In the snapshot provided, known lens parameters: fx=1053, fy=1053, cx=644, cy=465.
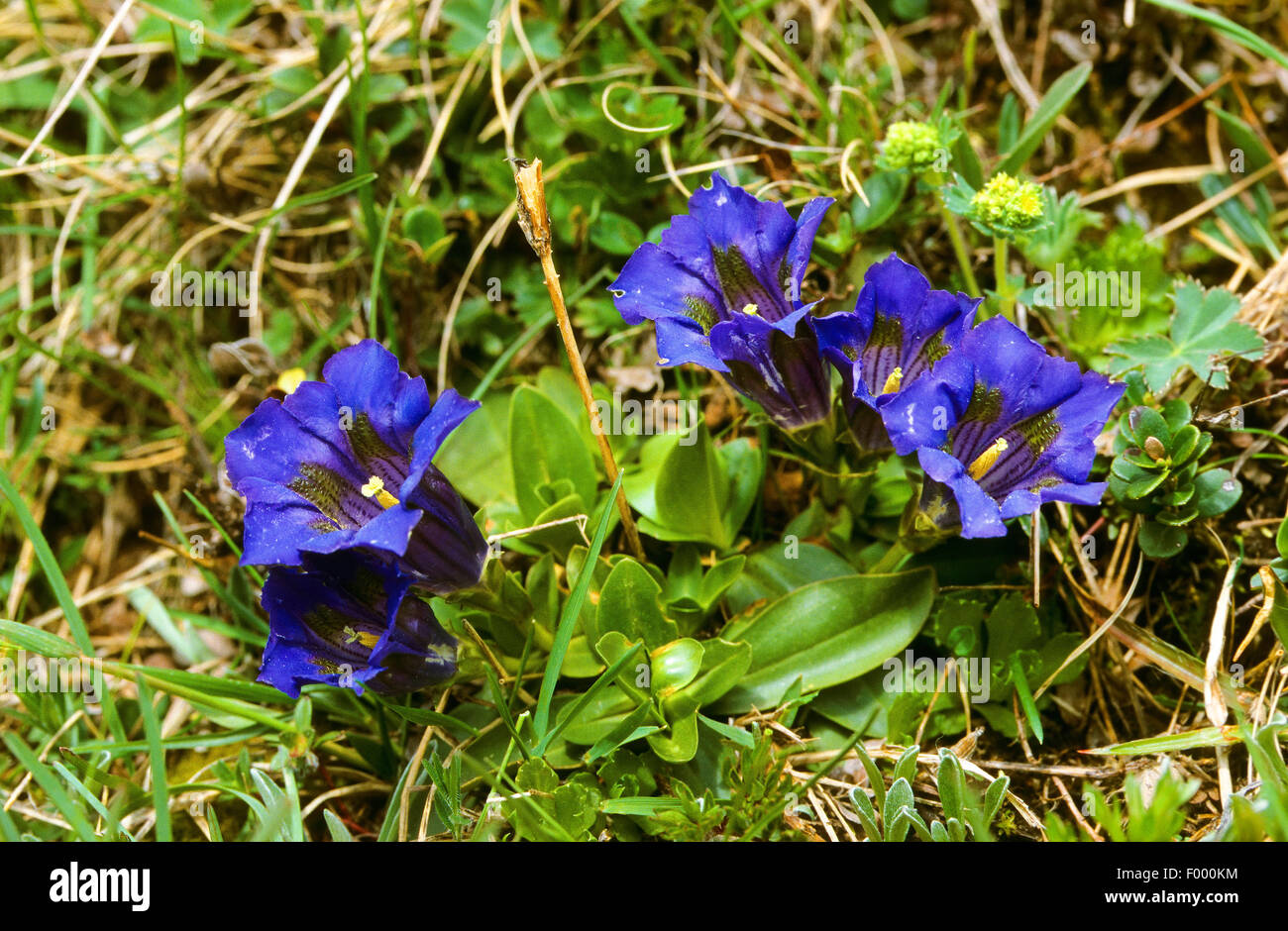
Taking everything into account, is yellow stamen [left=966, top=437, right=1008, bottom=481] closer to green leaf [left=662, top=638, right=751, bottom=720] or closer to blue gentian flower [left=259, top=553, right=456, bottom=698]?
green leaf [left=662, top=638, right=751, bottom=720]

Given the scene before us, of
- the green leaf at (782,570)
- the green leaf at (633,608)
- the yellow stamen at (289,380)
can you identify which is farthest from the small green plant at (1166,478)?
the yellow stamen at (289,380)

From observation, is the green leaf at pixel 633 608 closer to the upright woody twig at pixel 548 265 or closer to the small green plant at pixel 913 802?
the upright woody twig at pixel 548 265

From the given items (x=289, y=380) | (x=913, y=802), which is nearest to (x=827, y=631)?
(x=913, y=802)

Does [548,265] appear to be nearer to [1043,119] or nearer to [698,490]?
[698,490]

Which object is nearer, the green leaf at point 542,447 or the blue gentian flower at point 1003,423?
the blue gentian flower at point 1003,423

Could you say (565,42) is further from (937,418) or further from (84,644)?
Answer: (84,644)

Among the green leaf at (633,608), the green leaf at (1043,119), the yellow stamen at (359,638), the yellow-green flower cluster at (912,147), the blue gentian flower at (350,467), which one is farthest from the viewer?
the green leaf at (1043,119)
